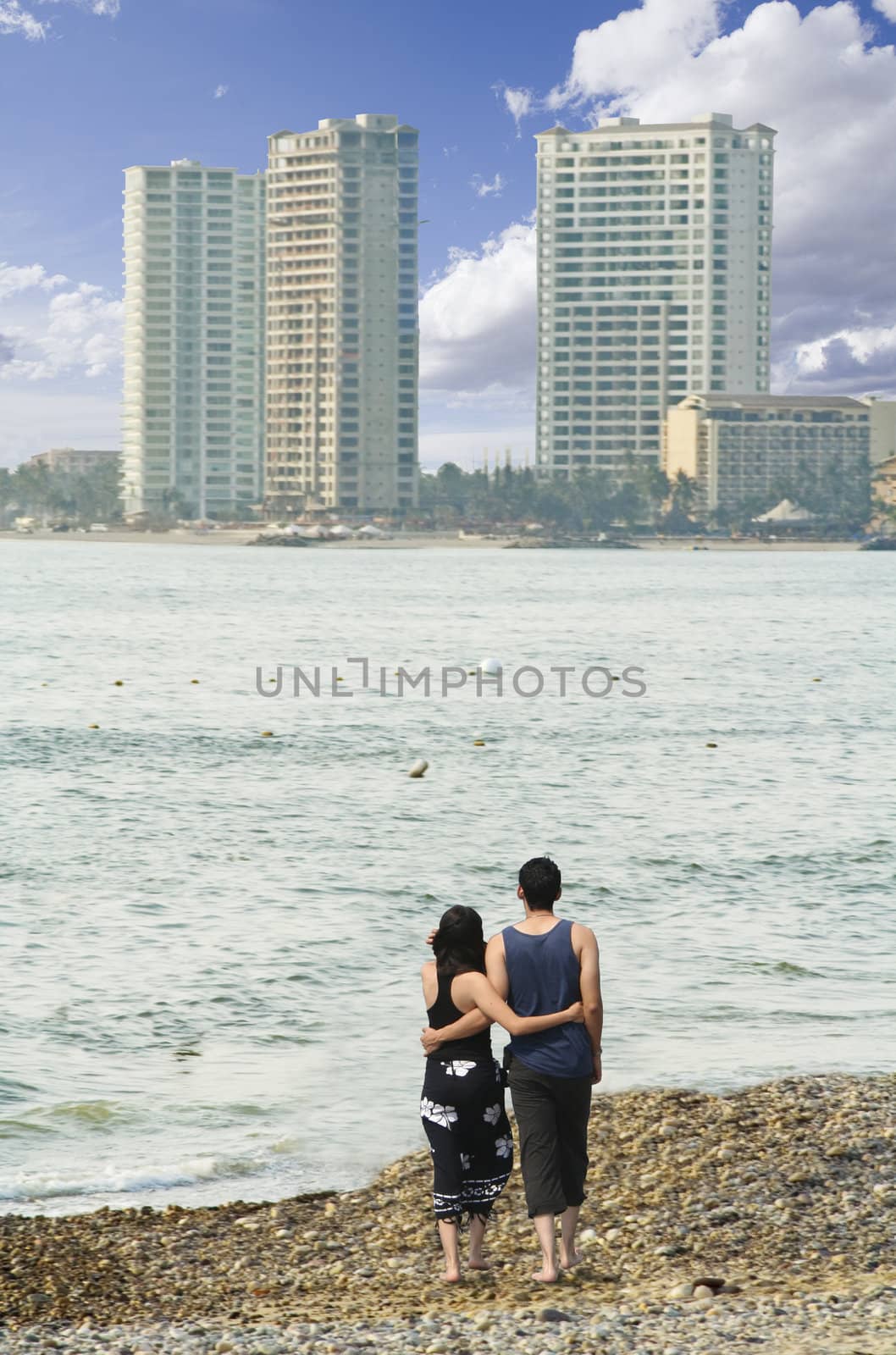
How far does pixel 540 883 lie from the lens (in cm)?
738

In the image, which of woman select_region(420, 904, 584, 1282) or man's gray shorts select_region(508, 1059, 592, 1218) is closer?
woman select_region(420, 904, 584, 1282)

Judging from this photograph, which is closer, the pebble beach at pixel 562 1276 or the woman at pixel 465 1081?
the pebble beach at pixel 562 1276

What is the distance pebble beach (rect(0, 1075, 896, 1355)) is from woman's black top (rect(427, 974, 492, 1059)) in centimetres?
107

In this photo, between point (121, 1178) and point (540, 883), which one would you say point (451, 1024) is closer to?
point (540, 883)

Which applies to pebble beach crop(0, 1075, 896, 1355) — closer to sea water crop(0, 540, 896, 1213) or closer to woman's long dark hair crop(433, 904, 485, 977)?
sea water crop(0, 540, 896, 1213)

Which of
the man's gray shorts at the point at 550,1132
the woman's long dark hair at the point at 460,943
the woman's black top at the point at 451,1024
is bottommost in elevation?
the man's gray shorts at the point at 550,1132

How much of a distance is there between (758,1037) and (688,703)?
31.8 m

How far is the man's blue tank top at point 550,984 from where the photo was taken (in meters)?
7.34

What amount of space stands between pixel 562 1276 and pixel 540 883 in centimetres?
186

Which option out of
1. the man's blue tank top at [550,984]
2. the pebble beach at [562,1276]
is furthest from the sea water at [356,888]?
the man's blue tank top at [550,984]

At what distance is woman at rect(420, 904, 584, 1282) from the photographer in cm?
732

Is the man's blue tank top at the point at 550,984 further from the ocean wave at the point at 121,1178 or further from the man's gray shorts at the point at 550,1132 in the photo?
the ocean wave at the point at 121,1178

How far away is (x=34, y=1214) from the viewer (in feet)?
30.8

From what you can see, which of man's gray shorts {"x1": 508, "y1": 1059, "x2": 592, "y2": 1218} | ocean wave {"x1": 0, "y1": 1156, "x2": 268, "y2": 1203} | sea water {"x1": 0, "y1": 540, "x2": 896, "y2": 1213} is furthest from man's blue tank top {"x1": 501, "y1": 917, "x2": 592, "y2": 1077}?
ocean wave {"x1": 0, "y1": 1156, "x2": 268, "y2": 1203}
